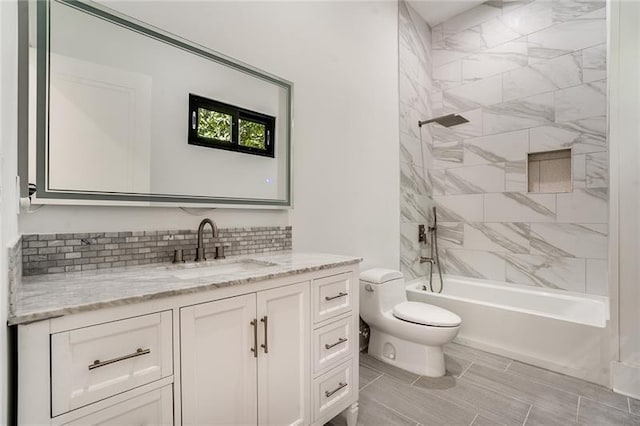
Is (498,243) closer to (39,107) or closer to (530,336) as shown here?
(530,336)

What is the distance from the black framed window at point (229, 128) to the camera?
1564 millimetres

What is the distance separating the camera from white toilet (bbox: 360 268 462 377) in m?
2.02

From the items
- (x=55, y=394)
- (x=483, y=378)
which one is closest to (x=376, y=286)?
(x=483, y=378)

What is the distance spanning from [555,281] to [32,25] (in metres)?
3.78

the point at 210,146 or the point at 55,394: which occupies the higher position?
the point at 210,146

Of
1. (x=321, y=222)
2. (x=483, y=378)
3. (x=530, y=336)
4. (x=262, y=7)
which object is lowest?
(x=483, y=378)

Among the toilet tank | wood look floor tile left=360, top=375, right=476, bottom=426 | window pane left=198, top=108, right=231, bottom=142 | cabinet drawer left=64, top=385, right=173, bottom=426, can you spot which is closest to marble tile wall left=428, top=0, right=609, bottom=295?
the toilet tank

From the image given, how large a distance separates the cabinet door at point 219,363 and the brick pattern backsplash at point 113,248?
542 mm

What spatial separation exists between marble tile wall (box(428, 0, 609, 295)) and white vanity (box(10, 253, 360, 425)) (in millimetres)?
1899

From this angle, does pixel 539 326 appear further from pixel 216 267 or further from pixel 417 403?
pixel 216 267

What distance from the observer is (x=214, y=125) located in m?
1.63

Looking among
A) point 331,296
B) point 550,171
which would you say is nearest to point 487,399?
point 331,296

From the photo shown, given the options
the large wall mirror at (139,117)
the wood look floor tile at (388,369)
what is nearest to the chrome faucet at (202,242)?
the large wall mirror at (139,117)

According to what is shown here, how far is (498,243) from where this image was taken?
10.1 ft
